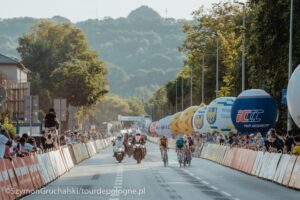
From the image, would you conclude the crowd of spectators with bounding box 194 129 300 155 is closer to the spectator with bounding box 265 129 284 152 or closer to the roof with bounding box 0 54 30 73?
the spectator with bounding box 265 129 284 152

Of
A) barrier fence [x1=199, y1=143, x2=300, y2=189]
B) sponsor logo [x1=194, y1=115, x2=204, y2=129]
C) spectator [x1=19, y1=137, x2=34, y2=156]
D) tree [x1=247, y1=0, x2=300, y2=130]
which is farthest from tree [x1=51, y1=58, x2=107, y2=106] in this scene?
spectator [x1=19, y1=137, x2=34, y2=156]

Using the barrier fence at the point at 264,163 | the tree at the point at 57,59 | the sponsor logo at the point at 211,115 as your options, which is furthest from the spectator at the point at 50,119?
the tree at the point at 57,59

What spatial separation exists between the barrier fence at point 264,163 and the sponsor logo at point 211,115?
12.8 ft

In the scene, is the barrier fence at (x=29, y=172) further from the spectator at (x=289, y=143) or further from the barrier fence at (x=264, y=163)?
the spectator at (x=289, y=143)

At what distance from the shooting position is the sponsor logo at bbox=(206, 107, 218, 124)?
57.7 metres

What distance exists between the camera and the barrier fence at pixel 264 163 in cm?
2956

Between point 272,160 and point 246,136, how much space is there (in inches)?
488

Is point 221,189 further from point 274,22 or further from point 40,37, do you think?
point 40,37

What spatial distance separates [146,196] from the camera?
24.7 metres

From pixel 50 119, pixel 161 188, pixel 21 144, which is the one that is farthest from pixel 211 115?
pixel 161 188

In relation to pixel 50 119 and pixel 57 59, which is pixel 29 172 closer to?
pixel 50 119

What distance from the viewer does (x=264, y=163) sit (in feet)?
116

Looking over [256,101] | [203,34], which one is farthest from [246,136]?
[203,34]

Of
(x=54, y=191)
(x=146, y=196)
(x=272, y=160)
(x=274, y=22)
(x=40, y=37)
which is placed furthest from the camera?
(x=40, y=37)
